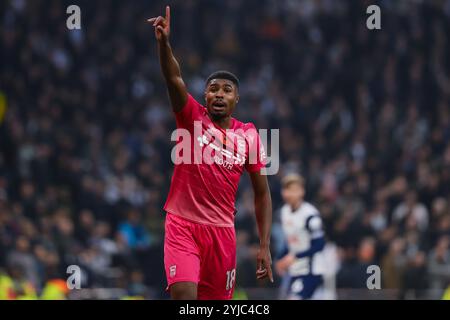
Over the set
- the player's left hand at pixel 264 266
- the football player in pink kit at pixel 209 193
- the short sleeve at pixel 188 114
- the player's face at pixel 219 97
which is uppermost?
the player's face at pixel 219 97

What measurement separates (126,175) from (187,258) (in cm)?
1102

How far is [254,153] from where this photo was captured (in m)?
9.35

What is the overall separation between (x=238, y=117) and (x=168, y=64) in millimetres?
13009

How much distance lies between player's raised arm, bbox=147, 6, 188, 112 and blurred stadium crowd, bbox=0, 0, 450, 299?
513 cm

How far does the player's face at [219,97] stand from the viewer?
29.7 ft

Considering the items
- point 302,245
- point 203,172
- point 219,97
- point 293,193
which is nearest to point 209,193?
point 203,172

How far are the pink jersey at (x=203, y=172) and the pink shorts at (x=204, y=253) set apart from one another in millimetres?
70

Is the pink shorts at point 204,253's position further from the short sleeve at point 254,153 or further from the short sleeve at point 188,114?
the short sleeve at point 188,114

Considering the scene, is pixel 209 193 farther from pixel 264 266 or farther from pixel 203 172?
pixel 264 266

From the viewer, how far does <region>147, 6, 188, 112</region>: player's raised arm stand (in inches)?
334

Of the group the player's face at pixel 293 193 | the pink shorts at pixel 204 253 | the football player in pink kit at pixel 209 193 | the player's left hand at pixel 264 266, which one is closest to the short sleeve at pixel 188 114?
the football player in pink kit at pixel 209 193

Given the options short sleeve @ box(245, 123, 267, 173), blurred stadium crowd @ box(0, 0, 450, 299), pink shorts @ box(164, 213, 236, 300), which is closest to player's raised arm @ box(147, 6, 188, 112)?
short sleeve @ box(245, 123, 267, 173)
